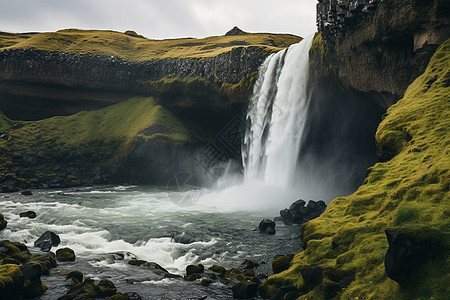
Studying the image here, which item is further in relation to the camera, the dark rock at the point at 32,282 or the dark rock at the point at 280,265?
the dark rock at the point at 280,265

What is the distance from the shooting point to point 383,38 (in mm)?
25312

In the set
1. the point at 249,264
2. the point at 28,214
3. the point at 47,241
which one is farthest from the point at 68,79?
the point at 249,264

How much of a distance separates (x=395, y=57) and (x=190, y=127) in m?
43.8

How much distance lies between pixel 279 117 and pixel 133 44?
60.9 metres

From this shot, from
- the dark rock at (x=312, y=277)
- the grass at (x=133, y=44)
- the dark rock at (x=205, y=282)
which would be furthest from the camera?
the grass at (x=133, y=44)

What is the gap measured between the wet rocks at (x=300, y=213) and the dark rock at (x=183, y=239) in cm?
806

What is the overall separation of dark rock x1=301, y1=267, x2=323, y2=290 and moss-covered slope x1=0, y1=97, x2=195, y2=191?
47626mm

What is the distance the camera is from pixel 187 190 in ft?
172

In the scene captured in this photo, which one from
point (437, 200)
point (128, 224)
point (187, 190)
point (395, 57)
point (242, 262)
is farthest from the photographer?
point (187, 190)

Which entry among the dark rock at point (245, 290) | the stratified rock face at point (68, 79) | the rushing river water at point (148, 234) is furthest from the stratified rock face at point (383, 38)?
the stratified rock face at point (68, 79)

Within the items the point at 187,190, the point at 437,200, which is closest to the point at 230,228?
the point at 437,200

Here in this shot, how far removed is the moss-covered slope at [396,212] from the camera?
34.4 ft

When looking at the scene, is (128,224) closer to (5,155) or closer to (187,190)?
(187,190)

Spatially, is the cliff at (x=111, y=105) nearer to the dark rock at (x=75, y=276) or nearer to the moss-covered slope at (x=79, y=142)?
the moss-covered slope at (x=79, y=142)
